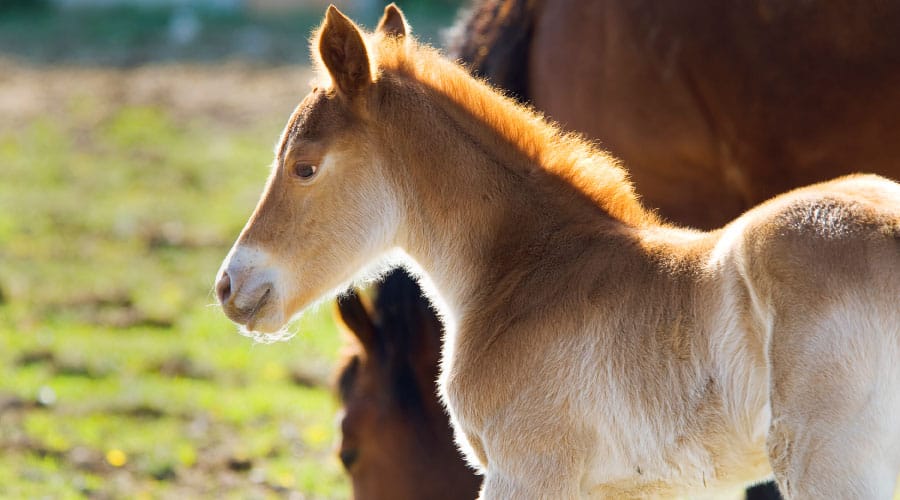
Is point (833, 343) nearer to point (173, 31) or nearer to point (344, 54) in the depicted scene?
point (344, 54)

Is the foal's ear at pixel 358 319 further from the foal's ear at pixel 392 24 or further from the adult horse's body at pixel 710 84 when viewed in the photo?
the foal's ear at pixel 392 24

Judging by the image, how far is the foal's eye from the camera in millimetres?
3143

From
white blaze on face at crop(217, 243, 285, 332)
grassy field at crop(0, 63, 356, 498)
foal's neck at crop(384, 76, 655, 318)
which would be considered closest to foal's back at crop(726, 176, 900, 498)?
foal's neck at crop(384, 76, 655, 318)

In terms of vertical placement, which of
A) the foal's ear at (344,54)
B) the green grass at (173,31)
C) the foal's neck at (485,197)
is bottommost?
the foal's neck at (485,197)

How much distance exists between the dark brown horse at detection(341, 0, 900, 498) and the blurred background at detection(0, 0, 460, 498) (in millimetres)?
524

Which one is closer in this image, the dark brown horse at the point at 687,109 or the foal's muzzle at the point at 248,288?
the foal's muzzle at the point at 248,288

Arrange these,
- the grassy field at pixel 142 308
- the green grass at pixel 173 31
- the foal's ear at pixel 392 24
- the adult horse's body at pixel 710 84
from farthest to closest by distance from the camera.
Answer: the green grass at pixel 173 31
the grassy field at pixel 142 308
the adult horse's body at pixel 710 84
the foal's ear at pixel 392 24

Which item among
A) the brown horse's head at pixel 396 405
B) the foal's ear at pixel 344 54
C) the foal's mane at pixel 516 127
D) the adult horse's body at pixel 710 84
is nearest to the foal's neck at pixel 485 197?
the foal's mane at pixel 516 127

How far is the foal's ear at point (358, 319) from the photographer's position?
454cm

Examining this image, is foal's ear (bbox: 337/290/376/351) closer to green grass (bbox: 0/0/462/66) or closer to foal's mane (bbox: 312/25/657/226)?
foal's mane (bbox: 312/25/657/226)

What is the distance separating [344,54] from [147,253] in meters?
7.07

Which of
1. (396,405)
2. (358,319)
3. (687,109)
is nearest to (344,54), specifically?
(358,319)

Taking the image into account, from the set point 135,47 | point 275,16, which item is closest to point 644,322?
point 135,47

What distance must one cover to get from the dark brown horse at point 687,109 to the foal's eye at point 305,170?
145 centimetres
